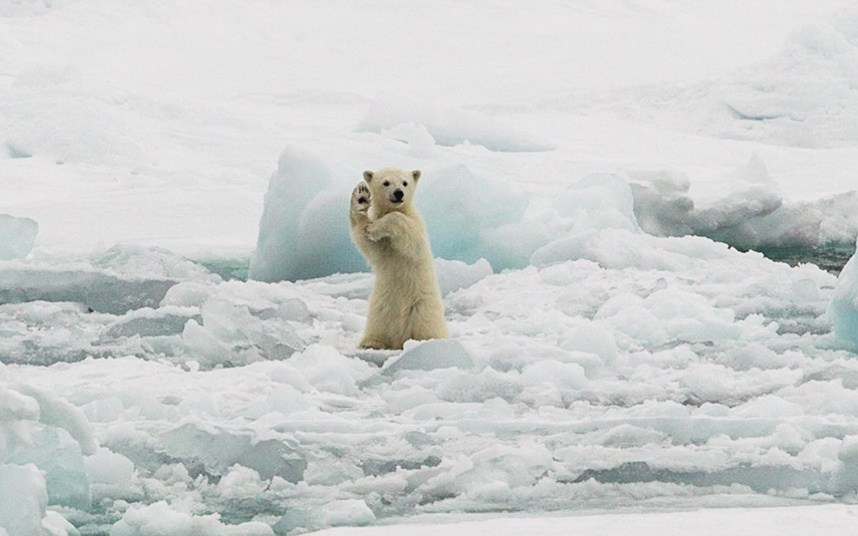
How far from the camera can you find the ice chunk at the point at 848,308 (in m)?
5.79

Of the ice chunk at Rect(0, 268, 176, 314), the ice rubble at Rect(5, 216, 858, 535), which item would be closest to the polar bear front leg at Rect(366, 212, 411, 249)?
the ice rubble at Rect(5, 216, 858, 535)

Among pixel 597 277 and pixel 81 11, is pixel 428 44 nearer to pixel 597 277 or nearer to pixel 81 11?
pixel 81 11

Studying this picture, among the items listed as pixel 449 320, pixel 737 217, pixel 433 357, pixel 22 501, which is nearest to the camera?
pixel 22 501

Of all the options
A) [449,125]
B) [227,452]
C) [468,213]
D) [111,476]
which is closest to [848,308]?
[468,213]

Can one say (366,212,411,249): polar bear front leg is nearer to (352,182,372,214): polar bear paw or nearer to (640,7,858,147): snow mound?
(352,182,372,214): polar bear paw

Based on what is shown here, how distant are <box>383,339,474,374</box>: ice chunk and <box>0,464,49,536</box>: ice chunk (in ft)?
7.16

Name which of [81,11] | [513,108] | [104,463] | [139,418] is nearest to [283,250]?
[139,418]

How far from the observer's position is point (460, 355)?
5.34m

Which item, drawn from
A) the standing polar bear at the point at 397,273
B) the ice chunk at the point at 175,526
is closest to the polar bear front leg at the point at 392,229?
the standing polar bear at the point at 397,273

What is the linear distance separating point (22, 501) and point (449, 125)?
10.7m

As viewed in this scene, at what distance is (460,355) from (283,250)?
2.62 meters

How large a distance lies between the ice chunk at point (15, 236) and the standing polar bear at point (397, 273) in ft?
8.36

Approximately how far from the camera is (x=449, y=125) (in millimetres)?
13719

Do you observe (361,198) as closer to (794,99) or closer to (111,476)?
(111,476)
